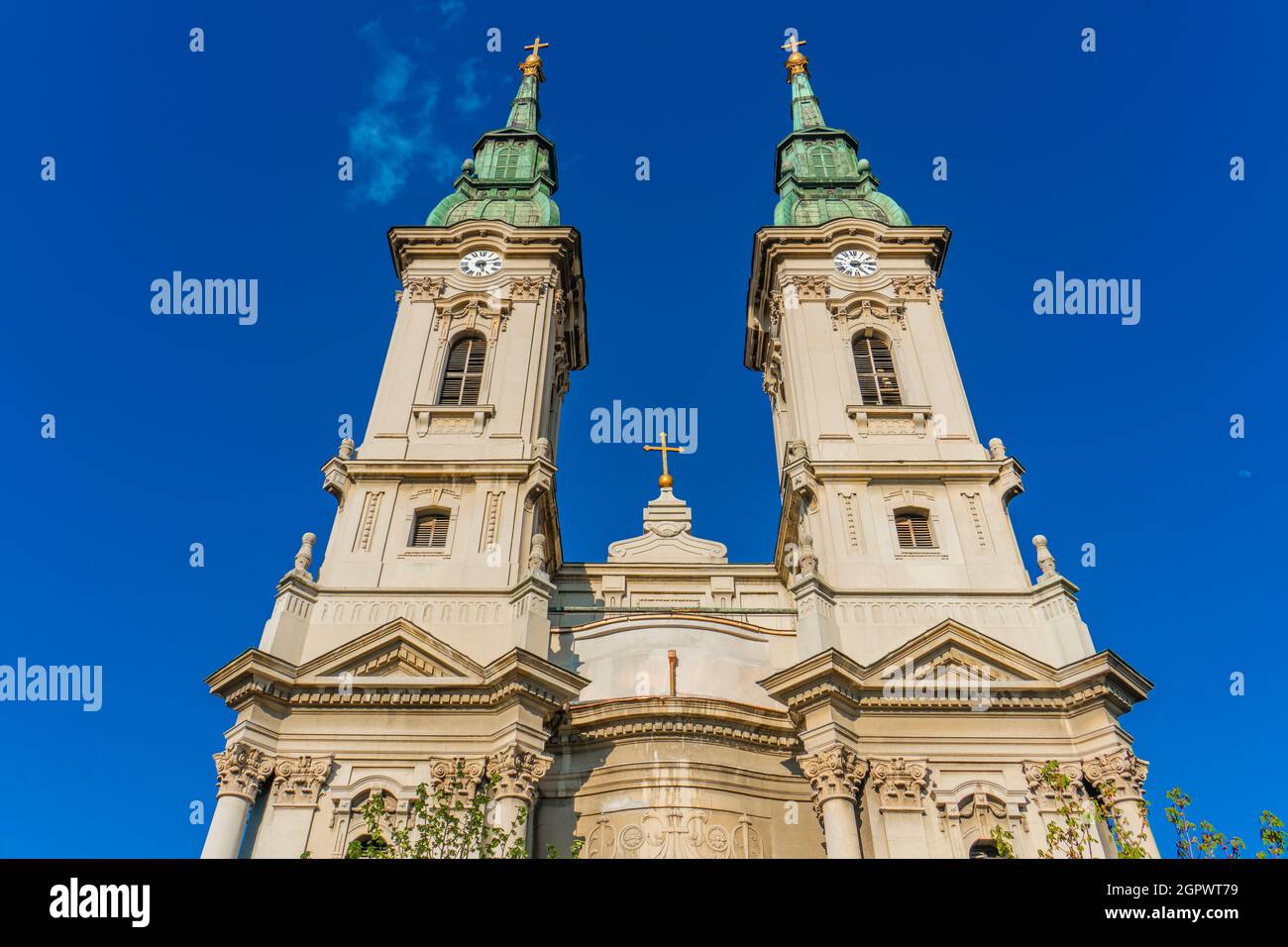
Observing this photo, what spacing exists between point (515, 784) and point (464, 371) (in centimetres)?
1574

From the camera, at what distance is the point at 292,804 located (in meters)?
22.2

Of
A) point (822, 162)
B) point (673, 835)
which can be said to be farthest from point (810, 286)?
point (673, 835)

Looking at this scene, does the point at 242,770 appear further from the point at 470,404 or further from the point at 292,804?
the point at 470,404

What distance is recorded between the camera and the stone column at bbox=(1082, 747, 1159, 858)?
21.4 metres

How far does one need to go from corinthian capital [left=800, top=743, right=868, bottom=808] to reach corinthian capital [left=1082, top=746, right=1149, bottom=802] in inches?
196

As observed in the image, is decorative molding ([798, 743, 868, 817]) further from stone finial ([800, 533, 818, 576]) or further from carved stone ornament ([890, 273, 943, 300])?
carved stone ornament ([890, 273, 943, 300])

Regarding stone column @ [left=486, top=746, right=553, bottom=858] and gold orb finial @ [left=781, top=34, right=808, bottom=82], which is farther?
gold orb finial @ [left=781, top=34, right=808, bottom=82]

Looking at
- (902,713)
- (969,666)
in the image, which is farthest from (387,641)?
(969,666)

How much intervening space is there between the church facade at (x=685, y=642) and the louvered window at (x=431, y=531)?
0.06m

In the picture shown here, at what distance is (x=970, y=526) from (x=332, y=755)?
1788 centimetres

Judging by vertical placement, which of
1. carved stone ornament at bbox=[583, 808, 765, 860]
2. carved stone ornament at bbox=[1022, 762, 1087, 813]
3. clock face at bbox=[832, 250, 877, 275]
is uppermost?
clock face at bbox=[832, 250, 877, 275]

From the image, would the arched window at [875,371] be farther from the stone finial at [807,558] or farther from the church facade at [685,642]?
the stone finial at [807,558]

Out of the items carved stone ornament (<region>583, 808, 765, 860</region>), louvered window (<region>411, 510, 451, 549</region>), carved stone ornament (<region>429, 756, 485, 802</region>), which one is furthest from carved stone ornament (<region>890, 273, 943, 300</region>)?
carved stone ornament (<region>429, 756, 485, 802</region>)
